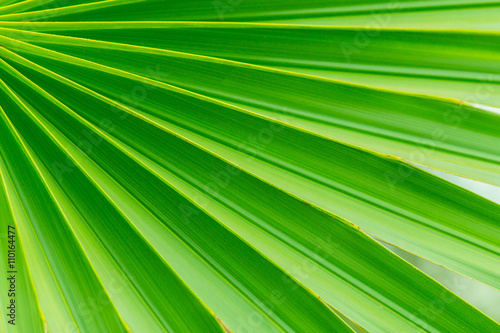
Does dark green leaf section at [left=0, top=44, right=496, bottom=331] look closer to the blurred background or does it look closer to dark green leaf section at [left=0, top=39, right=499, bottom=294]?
dark green leaf section at [left=0, top=39, right=499, bottom=294]

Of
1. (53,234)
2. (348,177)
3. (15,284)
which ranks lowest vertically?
(15,284)

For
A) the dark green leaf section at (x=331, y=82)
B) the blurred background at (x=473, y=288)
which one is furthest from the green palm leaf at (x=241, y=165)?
the blurred background at (x=473, y=288)

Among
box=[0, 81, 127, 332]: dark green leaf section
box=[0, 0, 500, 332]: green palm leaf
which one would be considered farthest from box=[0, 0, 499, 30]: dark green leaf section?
box=[0, 81, 127, 332]: dark green leaf section

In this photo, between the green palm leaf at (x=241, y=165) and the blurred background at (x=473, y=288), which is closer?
the green palm leaf at (x=241, y=165)

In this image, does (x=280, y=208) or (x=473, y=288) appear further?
(x=473, y=288)

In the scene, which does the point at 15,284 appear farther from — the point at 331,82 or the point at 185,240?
the point at 331,82

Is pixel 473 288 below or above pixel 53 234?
above

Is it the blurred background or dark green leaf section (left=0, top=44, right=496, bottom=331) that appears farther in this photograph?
the blurred background

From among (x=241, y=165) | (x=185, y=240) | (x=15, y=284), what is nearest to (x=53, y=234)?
(x=15, y=284)

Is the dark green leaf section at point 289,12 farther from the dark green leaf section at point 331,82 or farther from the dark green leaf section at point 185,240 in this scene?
the dark green leaf section at point 185,240

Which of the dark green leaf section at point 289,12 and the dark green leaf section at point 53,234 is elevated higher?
the dark green leaf section at point 289,12
